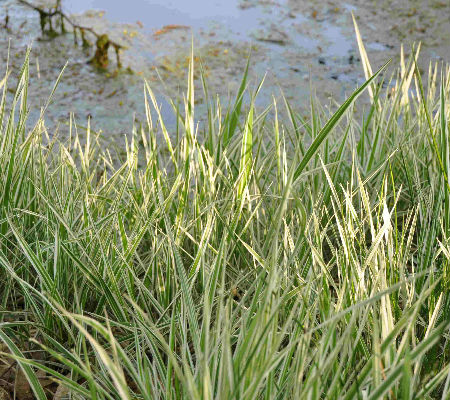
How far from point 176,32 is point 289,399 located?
2746 mm

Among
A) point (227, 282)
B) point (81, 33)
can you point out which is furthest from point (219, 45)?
point (227, 282)

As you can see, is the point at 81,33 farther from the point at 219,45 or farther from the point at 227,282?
the point at 227,282

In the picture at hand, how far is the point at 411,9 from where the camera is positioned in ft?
11.6

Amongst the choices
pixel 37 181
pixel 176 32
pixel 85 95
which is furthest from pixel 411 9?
pixel 37 181

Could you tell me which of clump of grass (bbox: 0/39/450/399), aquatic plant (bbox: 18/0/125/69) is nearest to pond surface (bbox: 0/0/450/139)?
aquatic plant (bbox: 18/0/125/69)

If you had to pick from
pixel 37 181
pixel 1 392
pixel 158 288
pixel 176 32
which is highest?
pixel 176 32

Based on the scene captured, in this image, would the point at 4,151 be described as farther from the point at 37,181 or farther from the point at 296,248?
the point at 296,248

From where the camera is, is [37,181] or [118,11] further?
[118,11]

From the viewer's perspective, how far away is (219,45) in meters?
3.21

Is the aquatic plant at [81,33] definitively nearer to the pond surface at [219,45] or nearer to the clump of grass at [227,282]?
the pond surface at [219,45]

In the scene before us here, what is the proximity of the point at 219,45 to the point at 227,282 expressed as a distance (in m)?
2.22

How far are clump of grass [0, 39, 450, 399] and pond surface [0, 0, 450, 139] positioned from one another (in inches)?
53.9

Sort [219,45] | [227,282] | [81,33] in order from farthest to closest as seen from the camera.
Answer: [219,45] → [81,33] → [227,282]

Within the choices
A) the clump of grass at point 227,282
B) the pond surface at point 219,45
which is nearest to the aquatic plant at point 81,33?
the pond surface at point 219,45
